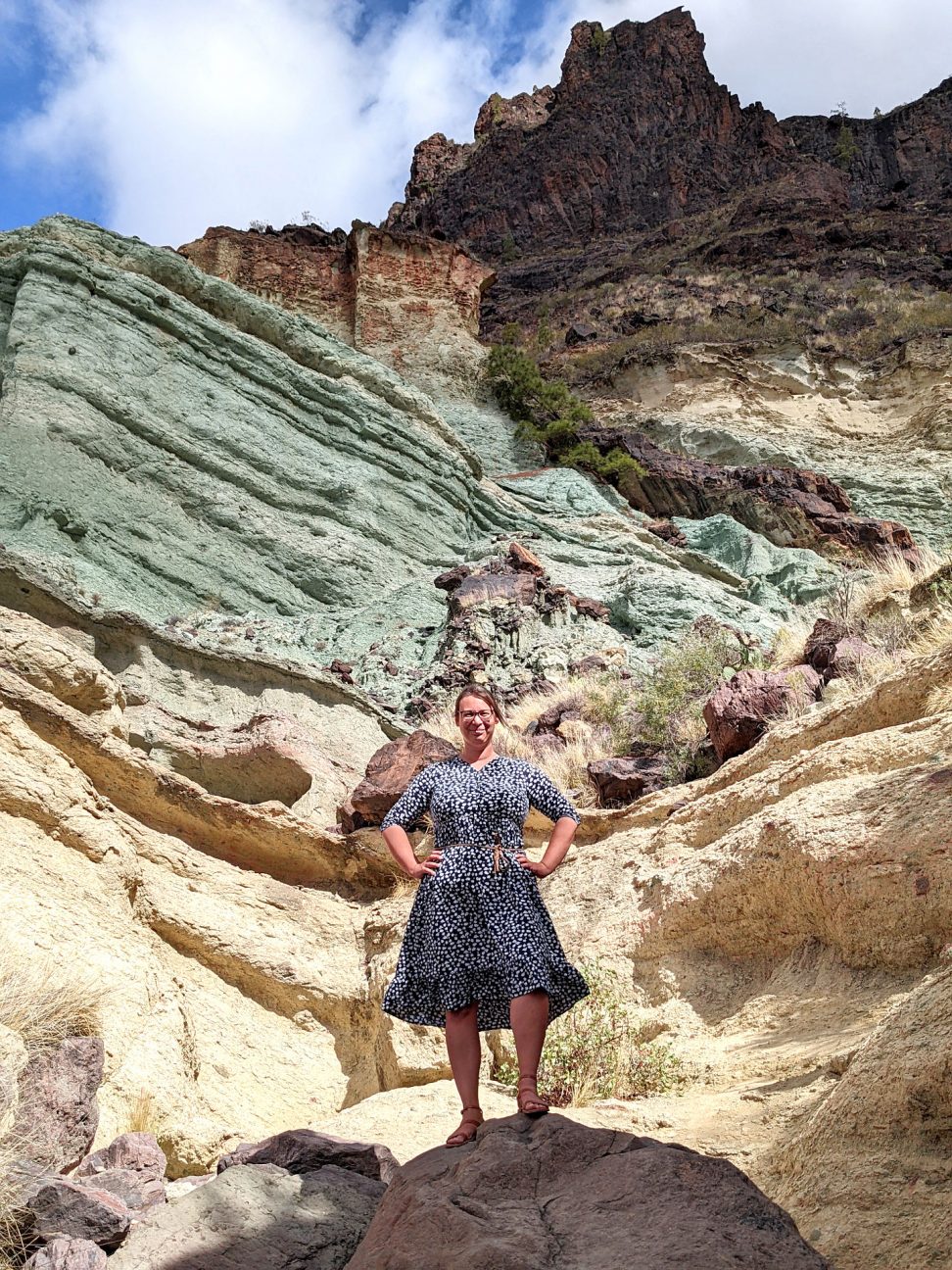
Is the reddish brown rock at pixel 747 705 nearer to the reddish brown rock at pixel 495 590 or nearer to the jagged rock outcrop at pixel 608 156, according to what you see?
the reddish brown rock at pixel 495 590

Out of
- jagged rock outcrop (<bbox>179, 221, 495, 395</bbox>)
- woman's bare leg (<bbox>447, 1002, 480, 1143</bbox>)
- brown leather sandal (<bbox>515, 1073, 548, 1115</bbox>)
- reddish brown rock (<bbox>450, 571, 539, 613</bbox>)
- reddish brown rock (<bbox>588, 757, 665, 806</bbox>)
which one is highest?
jagged rock outcrop (<bbox>179, 221, 495, 395</bbox>)

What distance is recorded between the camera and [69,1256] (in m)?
2.88

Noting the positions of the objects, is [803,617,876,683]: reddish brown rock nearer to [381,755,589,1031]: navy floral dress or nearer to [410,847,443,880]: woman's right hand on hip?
[381,755,589,1031]: navy floral dress

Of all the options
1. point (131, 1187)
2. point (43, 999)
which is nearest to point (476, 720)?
point (131, 1187)

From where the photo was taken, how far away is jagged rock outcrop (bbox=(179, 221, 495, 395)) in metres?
25.6

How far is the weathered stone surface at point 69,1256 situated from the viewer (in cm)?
285

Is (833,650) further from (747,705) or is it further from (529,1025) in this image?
(529,1025)

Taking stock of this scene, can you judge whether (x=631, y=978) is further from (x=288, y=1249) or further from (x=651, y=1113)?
(x=288, y=1249)

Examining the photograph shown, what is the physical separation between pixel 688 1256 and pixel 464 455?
670 inches

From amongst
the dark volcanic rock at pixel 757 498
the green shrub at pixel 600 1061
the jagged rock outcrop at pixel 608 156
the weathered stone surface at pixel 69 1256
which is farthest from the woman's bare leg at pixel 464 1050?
the jagged rock outcrop at pixel 608 156

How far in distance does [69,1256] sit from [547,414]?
71.4 feet

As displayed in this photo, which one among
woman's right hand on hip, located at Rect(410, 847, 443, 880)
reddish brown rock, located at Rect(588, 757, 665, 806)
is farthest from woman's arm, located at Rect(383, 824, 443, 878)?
reddish brown rock, located at Rect(588, 757, 665, 806)

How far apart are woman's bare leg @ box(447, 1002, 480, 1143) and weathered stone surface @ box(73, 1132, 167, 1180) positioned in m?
1.12

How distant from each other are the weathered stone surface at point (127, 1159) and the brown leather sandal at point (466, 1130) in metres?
1.15
